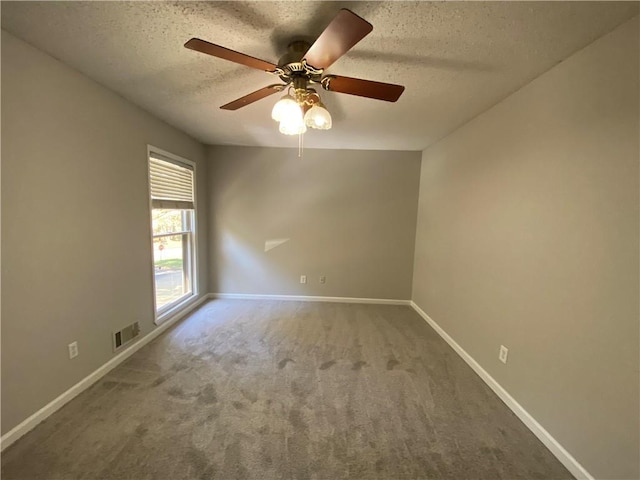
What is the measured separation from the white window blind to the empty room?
0.12 feet

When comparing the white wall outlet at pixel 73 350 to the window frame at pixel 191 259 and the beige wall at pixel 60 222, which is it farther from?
the window frame at pixel 191 259

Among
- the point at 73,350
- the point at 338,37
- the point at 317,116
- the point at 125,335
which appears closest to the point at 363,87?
the point at 317,116

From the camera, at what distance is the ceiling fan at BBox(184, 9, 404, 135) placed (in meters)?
1.15

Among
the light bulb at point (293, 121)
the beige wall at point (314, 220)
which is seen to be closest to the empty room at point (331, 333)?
the light bulb at point (293, 121)

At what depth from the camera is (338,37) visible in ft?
3.59

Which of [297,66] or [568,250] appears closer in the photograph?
[297,66]

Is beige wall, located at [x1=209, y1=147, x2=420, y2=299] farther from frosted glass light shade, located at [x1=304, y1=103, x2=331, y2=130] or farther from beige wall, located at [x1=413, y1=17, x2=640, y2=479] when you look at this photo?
frosted glass light shade, located at [x1=304, y1=103, x2=331, y2=130]

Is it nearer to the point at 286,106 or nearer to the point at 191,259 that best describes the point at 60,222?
the point at 286,106

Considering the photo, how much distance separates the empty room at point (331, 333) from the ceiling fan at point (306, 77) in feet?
0.05

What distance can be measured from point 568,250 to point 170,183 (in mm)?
3617

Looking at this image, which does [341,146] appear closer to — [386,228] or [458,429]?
[386,228]

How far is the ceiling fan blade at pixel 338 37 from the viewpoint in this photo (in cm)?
97

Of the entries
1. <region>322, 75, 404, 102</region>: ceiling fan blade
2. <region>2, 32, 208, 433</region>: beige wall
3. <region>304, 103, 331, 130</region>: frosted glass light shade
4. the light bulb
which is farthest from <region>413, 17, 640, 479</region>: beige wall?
<region>2, 32, 208, 433</region>: beige wall

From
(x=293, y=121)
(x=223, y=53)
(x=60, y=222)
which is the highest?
(x=223, y=53)
